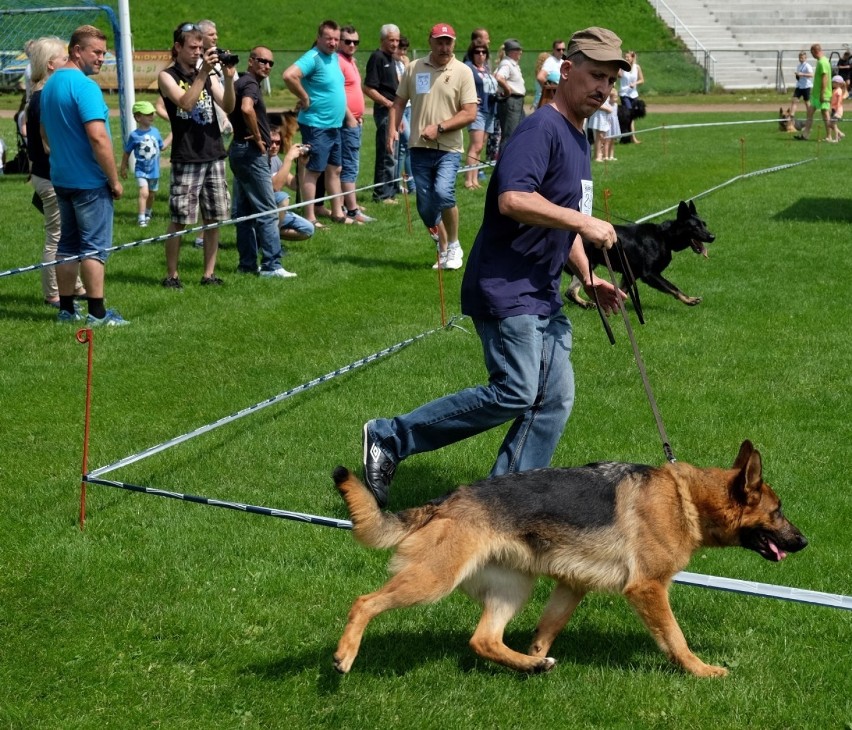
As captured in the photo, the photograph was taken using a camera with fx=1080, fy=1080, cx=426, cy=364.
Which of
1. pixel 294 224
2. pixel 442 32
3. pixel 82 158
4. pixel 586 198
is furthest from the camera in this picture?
pixel 294 224

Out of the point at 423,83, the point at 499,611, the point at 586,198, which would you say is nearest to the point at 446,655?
the point at 499,611

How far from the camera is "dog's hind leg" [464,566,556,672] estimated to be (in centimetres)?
410

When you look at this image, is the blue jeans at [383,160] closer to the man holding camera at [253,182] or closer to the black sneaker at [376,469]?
the man holding camera at [253,182]

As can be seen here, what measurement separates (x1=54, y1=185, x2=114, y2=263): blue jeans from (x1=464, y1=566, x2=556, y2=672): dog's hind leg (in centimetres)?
580

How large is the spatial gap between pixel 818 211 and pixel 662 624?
40.1ft

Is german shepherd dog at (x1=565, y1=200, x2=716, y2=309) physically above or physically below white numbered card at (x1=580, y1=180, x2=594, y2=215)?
below

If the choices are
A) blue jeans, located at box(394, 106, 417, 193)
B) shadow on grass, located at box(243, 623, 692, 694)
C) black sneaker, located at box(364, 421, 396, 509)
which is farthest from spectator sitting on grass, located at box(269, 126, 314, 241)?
shadow on grass, located at box(243, 623, 692, 694)

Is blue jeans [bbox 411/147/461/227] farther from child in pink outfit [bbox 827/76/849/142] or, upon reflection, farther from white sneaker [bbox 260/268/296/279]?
child in pink outfit [bbox 827/76/849/142]

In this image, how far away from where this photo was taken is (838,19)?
4962 centimetres

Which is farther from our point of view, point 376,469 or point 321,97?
point 321,97

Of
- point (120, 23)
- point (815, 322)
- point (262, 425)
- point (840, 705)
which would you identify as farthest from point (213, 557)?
point (120, 23)

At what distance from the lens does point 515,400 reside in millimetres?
5047

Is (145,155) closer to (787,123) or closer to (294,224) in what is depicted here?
(294,224)

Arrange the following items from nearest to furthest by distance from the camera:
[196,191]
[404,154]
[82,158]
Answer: [82,158] → [196,191] → [404,154]
